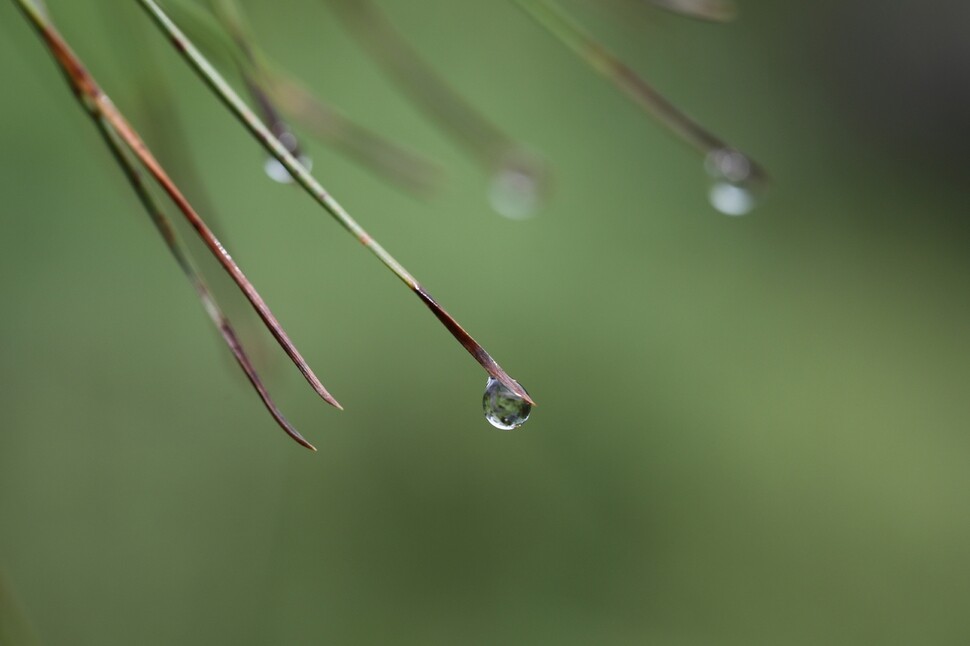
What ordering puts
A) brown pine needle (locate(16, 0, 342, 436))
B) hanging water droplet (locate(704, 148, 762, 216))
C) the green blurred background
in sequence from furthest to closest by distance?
the green blurred background
hanging water droplet (locate(704, 148, 762, 216))
brown pine needle (locate(16, 0, 342, 436))

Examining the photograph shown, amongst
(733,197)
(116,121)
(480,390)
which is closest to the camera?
(116,121)

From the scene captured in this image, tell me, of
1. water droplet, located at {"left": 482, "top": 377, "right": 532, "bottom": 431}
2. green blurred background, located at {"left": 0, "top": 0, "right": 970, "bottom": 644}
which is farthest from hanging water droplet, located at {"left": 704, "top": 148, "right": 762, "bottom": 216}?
green blurred background, located at {"left": 0, "top": 0, "right": 970, "bottom": 644}

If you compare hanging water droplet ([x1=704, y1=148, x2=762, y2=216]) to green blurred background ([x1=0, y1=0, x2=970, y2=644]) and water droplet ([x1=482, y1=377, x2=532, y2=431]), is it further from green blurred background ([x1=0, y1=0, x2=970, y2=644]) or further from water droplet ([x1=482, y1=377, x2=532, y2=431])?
green blurred background ([x1=0, y1=0, x2=970, y2=644])

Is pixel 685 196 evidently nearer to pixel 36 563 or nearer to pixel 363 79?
pixel 363 79

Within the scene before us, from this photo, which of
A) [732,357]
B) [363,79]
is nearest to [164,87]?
[363,79]

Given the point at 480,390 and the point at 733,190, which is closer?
the point at 733,190

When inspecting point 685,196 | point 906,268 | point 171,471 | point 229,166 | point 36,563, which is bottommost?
point 36,563

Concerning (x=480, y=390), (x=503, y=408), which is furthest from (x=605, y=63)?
(x=480, y=390)

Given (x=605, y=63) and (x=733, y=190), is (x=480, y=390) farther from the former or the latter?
(x=605, y=63)
